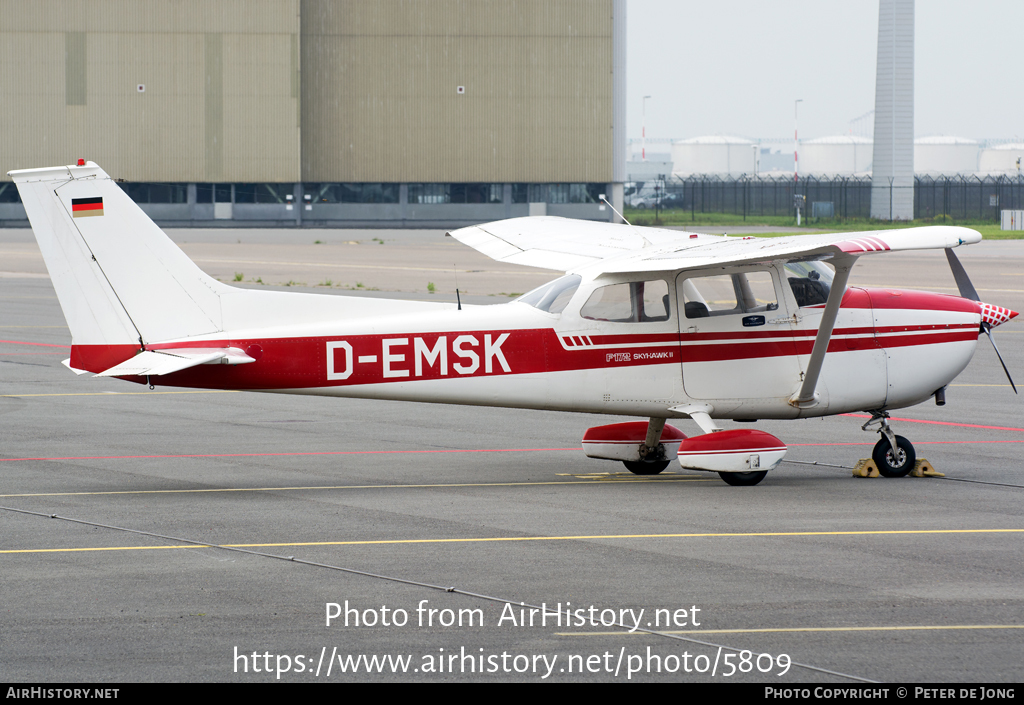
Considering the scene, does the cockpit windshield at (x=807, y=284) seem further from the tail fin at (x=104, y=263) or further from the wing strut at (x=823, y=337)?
the tail fin at (x=104, y=263)

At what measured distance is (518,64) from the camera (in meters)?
68.9

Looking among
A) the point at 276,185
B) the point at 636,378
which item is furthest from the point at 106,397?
the point at 276,185

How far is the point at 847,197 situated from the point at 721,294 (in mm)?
76000

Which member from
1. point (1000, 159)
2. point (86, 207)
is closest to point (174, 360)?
point (86, 207)

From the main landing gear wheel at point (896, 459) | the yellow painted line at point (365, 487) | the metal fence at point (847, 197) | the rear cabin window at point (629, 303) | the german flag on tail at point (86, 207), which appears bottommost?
the yellow painted line at point (365, 487)

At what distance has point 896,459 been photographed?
10.8 meters

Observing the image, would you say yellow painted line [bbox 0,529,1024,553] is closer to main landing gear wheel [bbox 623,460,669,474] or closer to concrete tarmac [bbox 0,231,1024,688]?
concrete tarmac [bbox 0,231,1024,688]

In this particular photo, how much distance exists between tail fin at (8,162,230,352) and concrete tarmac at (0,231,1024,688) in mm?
1452

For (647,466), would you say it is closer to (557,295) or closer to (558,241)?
(557,295)

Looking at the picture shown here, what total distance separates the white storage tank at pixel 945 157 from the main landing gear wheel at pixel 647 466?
401 feet

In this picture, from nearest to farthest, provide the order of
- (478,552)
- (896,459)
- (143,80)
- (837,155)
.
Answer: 1. (478,552)
2. (896,459)
3. (143,80)
4. (837,155)

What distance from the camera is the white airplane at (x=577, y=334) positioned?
388 inches

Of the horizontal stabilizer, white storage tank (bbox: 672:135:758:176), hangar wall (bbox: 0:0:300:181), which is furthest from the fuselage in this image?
white storage tank (bbox: 672:135:758:176)

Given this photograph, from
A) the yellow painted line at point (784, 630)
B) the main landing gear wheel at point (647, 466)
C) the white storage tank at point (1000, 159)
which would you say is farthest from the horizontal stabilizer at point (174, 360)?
the white storage tank at point (1000, 159)
